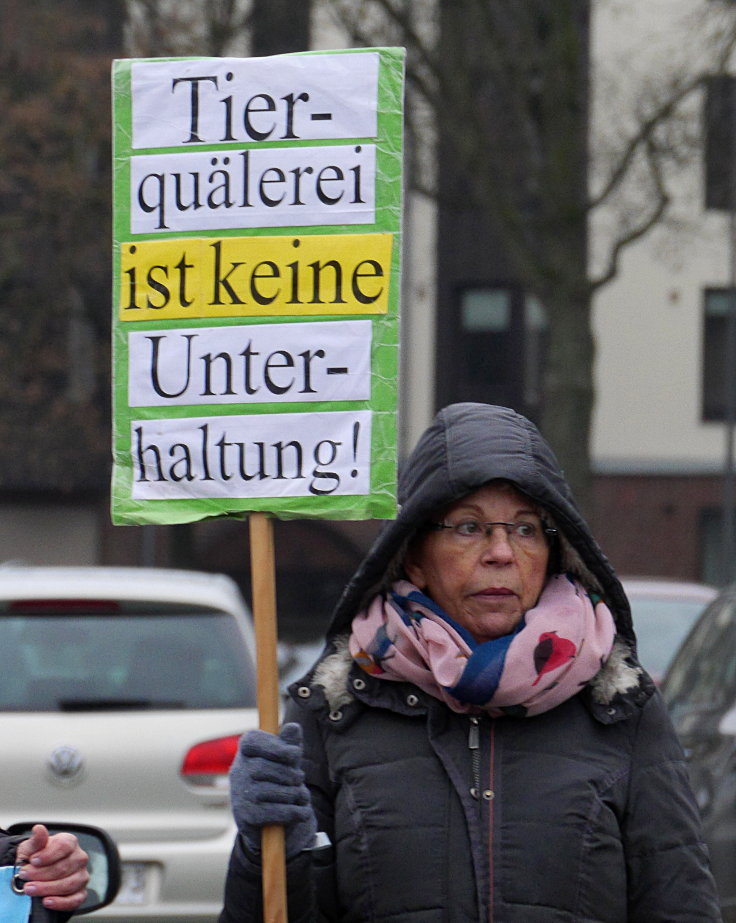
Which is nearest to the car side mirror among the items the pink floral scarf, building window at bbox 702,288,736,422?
the pink floral scarf

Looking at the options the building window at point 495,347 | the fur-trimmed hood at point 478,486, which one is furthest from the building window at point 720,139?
the fur-trimmed hood at point 478,486

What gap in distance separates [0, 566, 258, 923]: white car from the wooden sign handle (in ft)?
10.3

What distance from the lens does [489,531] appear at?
2.97 metres

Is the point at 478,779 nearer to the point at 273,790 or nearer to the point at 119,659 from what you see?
the point at 273,790

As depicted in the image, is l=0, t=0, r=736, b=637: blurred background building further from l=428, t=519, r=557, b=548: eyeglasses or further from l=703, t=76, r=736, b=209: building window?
l=428, t=519, r=557, b=548: eyeglasses

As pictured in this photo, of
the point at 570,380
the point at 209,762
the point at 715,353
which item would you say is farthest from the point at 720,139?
the point at 209,762

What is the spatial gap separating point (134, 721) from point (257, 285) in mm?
3329

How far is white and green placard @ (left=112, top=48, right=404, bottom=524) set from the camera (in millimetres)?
3059

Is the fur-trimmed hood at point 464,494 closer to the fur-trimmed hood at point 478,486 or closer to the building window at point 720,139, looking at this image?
the fur-trimmed hood at point 478,486

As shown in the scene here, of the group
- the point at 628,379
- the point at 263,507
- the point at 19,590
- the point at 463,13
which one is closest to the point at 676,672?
the point at 19,590

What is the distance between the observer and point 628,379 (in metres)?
29.2

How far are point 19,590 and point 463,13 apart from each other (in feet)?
A: 39.7

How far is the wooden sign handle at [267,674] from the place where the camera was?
108 inches

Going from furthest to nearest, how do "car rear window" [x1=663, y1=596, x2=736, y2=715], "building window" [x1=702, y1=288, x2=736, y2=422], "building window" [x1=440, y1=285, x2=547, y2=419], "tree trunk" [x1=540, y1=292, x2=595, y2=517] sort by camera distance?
"building window" [x1=440, y1=285, x2=547, y2=419]
"building window" [x1=702, y1=288, x2=736, y2=422]
"tree trunk" [x1=540, y1=292, x2=595, y2=517]
"car rear window" [x1=663, y1=596, x2=736, y2=715]
